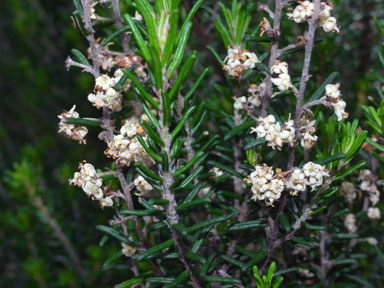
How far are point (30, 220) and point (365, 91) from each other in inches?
56.6

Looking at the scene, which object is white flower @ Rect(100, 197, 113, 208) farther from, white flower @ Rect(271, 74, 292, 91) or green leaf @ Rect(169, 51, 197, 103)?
white flower @ Rect(271, 74, 292, 91)

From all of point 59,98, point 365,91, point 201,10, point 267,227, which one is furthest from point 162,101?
point 59,98

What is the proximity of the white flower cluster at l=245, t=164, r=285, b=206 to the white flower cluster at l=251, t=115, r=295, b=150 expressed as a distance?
0.06 meters

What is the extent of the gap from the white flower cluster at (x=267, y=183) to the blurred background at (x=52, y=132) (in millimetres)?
487

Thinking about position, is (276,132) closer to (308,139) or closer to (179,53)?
(308,139)

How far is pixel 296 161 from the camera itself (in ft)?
3.56

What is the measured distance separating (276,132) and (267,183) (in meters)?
0.11

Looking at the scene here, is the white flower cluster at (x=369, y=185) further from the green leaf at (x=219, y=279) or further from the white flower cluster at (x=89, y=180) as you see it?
the white flower cluster at (x=89, y=180)

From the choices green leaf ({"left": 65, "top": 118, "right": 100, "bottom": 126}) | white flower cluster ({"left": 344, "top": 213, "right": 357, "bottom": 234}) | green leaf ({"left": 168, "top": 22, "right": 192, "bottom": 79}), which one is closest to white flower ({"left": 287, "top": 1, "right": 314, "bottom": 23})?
green leaf ({"left": 168, "top": 22, "right": 192, "bottom": 79})

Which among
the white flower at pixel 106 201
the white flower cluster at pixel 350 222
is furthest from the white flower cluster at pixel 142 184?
the white flower cluster at pixel 350 222

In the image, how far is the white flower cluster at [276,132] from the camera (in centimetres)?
81

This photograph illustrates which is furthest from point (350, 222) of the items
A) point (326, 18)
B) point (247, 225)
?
point (326, 18)

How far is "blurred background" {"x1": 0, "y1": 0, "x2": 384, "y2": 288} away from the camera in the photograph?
1.69 meters

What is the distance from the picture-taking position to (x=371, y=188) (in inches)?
43.4
